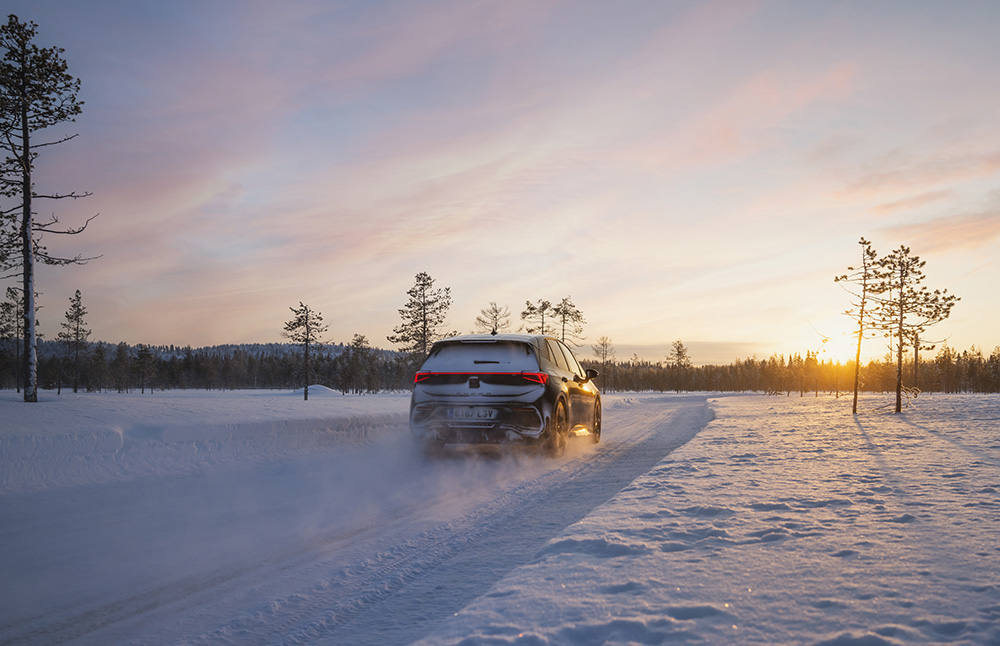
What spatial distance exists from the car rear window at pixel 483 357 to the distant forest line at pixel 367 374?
8002 centimetres

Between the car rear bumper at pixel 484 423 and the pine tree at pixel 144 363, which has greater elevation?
the car rear bumper at pixel 484 423

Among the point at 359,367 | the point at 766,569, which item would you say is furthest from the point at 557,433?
the point at 359,367

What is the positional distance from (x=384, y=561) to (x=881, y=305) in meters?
28.7

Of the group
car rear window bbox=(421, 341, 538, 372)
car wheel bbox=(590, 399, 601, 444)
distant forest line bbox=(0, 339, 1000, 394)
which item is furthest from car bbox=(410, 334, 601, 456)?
distant forest line bbox=(0, 339, 1000, 394)

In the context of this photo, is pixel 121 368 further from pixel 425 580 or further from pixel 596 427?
pixel 425 580

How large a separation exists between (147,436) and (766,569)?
371 inches

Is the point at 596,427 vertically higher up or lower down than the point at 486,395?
lower down

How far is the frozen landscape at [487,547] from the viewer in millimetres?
2992

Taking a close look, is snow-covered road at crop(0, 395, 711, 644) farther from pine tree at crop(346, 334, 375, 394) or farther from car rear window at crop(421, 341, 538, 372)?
pine tree at crop(346, 334, 375, 394)

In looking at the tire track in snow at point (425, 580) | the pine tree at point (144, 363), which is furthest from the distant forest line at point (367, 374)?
the tire track in snow at point (425, 580)

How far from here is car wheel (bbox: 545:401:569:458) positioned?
8.95 m

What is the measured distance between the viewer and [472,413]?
8.59 metres

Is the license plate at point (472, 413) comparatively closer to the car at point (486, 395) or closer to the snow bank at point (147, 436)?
the car at point (486, 395)

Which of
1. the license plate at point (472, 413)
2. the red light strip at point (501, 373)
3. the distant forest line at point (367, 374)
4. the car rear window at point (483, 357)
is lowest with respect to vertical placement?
the distant forest line at point (367, 374)
